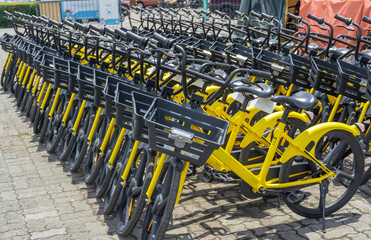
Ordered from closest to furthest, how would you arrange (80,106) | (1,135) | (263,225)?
(263,225), (80,106), (1,135)

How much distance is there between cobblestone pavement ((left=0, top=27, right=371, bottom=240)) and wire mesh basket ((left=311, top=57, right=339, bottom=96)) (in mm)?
1004

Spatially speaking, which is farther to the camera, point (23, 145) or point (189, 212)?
point (23, 145)

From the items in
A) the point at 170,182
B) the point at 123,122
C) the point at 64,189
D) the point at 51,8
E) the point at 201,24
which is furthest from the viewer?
the point at 51,8

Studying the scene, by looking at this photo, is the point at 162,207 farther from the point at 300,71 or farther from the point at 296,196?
the point at 300,71

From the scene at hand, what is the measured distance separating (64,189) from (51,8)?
1381cm

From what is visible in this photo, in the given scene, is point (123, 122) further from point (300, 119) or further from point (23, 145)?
point (23, 145)

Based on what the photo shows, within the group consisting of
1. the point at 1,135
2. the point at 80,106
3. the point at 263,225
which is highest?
the point at 80,106

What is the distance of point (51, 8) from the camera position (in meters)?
17.7

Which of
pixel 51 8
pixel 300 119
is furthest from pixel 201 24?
pixel 51 8

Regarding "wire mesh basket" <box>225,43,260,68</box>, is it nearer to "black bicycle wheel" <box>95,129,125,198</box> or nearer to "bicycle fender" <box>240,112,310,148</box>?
"bicycle fender" <box>240,112,310,148</box>

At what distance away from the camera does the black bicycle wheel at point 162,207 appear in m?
3.37

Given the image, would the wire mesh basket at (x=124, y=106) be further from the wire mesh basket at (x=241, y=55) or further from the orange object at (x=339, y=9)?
the orange object at (x=339, y=9)

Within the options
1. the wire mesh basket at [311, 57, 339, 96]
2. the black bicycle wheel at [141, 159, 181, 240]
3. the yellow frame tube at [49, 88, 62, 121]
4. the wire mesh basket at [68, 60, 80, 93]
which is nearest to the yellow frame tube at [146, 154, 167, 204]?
the black bicycle wheel at [141, 159, 181, 240]

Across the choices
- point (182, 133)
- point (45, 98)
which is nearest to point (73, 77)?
point (45, 98)
